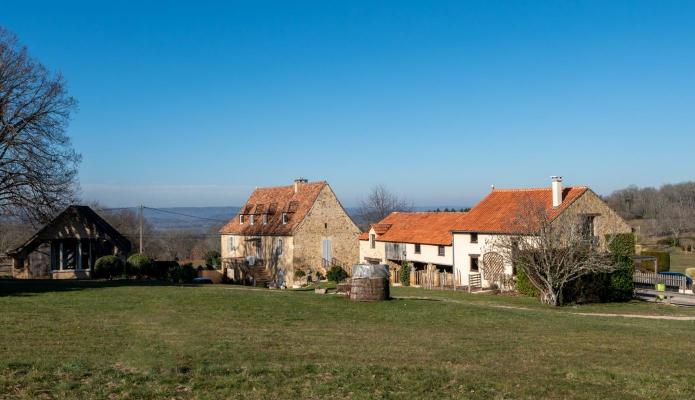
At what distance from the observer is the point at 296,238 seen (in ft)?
165

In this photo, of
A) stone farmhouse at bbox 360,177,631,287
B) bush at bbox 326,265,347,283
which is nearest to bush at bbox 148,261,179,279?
bush at bbox 326,265,347,283

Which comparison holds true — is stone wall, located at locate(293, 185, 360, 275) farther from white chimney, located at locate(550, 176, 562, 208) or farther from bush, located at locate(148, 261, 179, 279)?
white chimney, located at locate(550, 176, 562, 208)

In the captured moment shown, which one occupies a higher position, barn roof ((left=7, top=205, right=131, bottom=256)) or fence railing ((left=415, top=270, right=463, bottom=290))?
barn roof ((left=7, top=205, right=131, bottom=256))

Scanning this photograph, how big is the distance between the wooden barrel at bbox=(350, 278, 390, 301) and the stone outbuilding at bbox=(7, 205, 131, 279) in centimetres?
2633

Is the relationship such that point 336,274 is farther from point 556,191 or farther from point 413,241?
point 556,191

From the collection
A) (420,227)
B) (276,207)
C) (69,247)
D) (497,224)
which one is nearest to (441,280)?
(497,224)

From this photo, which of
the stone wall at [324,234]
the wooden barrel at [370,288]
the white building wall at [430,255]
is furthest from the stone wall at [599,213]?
the stone wall at [324,234]

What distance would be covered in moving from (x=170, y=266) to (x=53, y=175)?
14.6m

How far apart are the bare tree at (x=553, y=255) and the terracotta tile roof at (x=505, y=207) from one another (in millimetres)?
4824

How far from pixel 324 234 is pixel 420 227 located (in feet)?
26.7

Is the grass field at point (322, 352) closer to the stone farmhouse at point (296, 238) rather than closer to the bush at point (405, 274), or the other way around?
the bush at point (405, 274)

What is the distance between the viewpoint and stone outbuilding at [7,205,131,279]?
42.9m

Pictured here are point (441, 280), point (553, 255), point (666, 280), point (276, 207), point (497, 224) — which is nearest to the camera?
point (553, 255)

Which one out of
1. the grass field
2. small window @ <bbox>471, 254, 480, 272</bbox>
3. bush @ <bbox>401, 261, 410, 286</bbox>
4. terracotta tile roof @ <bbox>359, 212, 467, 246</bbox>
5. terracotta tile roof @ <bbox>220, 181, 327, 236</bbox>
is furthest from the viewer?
terracotta tile roof @ <bbox>220, 181, 327, 236</bbox>
